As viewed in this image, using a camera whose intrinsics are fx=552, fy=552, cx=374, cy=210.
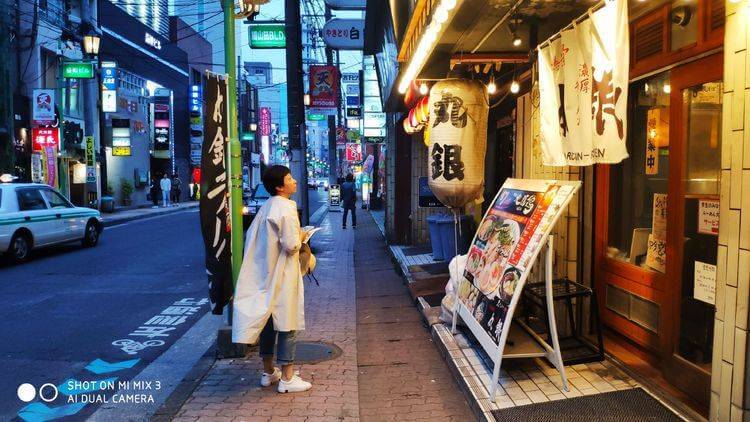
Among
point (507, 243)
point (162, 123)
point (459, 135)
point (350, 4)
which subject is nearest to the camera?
point (507, 243)

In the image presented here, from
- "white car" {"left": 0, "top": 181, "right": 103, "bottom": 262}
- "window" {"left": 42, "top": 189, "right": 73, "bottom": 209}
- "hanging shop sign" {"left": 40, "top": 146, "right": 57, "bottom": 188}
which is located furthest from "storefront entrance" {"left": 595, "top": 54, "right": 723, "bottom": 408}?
"hanging shop sign" {"left": 40, "top": 146, "right": 57, "bottom": 188}

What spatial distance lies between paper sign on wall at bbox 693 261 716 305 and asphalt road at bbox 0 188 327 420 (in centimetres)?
486

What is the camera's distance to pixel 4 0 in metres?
21.0

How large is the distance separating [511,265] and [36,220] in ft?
41.0

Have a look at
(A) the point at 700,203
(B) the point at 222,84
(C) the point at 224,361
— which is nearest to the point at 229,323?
(C) the point at 224,361

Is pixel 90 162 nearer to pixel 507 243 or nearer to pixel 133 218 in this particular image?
pixel 133 218

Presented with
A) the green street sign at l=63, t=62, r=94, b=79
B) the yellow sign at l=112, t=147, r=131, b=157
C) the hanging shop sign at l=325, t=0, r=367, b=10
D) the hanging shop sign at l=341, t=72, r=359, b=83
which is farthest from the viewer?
the hanging shop sign at l=341, t=72, r=359, b=83

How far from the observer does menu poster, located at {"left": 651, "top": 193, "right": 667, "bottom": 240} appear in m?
4.75

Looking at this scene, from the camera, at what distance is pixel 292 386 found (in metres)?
5.00

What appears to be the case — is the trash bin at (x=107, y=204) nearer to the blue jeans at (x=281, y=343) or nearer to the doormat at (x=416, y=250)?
the doormat at (x=416, y=250)

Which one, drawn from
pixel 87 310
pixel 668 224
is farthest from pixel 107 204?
pixel 668 224

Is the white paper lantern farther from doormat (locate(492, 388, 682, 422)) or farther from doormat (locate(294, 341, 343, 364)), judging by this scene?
doormat (locate(492, 388, 682, 422))

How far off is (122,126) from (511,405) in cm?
2974

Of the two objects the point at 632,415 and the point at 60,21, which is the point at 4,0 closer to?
the point at 60,21
